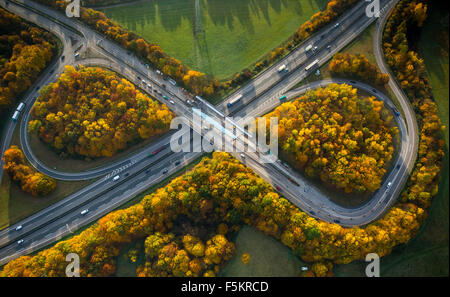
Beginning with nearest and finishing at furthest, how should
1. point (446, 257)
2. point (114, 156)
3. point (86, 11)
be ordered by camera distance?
point (446, 257)
point (114, 156)
point (86, 11)

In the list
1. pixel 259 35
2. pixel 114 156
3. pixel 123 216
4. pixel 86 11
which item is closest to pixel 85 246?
pixel 123 216

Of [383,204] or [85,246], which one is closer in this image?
[85,246]

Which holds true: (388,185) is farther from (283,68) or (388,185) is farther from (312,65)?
(283,68)

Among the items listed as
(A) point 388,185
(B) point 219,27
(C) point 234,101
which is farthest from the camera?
(B) point 219,27

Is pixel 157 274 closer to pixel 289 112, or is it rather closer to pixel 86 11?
pixel 289 112

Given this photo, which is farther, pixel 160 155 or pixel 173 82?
pixel 173 82

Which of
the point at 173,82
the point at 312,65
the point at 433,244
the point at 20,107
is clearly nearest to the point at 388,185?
the point at 433,244
